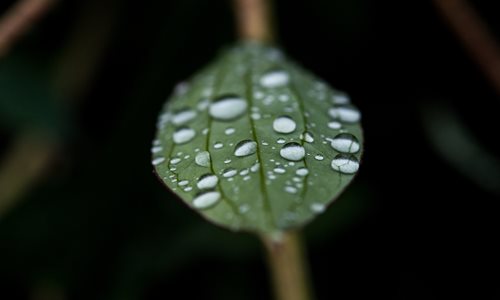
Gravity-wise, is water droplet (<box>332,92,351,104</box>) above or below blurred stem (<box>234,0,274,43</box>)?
above

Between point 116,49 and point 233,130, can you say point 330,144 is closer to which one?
point 233,130

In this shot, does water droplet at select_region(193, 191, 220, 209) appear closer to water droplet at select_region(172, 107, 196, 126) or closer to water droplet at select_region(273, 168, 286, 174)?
water droplet at select_region(273, 168, 286, 174)

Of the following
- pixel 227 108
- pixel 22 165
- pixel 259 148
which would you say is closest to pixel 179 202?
pixel 22 165

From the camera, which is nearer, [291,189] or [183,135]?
[291,189]

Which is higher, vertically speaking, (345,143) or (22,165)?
(345,143)

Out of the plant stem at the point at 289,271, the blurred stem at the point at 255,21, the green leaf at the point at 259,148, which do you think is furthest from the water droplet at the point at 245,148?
the blurred stem at the point at 255,21

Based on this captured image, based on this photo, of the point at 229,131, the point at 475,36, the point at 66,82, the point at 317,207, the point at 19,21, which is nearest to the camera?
the point at 317,207

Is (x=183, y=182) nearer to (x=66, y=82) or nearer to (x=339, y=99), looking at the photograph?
(x=339, y=99)

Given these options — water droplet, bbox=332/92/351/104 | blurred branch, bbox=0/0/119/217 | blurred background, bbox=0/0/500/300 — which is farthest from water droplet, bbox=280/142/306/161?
blurred branch, bbox=0/0/119/217

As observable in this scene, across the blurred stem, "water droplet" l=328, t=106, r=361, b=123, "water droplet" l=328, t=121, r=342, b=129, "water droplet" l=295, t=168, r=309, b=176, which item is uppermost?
"water droplet" l=295, t=168, r=309, b=176
